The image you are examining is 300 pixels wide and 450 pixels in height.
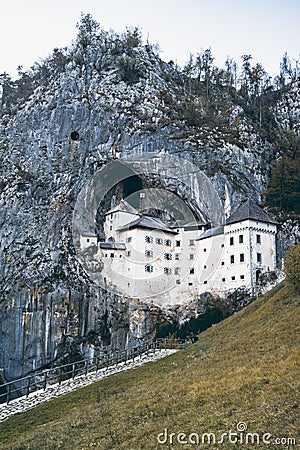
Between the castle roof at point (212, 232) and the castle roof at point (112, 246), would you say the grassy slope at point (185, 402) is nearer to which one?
the castle roof at point (212, 232)

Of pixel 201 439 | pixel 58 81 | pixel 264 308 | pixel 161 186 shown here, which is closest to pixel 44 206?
pixel 161 186

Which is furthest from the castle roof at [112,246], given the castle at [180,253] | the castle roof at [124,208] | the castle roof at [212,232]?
the castle roof at [212,232]

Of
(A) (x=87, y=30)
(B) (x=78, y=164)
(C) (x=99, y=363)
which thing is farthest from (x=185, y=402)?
(A) (x=87, y=30)

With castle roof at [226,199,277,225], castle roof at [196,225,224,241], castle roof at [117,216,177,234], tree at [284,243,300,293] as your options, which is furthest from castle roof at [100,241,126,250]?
tree at [284,243,300,293]

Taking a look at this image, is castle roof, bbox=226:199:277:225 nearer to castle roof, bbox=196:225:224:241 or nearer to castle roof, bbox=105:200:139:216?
castle roof, bbox=196:225:224:241

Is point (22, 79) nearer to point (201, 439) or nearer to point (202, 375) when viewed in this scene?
point (202, 375)

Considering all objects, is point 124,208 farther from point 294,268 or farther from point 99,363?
point 294,268
